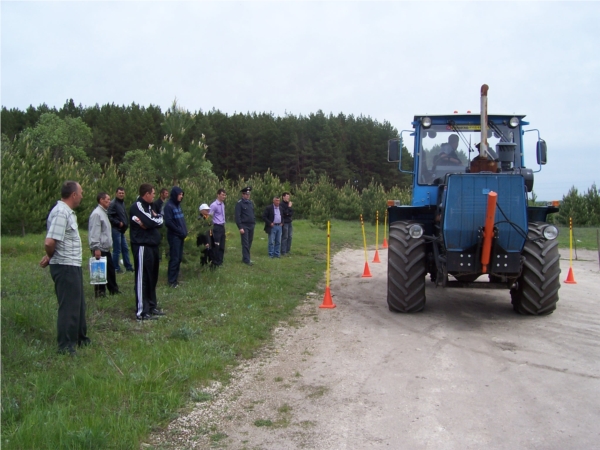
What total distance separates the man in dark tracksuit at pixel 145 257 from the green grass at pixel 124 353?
259 millimetres

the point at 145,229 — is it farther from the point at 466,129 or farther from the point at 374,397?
the point at 466,129

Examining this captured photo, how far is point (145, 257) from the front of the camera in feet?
25.0

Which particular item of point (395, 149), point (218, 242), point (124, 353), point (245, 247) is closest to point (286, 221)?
point (245, 247)

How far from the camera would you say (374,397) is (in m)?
5.05

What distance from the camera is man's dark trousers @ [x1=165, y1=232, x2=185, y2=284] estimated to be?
9.53 metres

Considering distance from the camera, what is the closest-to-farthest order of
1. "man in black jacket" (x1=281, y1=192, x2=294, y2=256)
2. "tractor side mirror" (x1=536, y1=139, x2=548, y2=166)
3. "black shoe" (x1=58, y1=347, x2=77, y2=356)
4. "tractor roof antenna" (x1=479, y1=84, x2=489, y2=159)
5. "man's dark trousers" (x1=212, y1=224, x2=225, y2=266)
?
"black shoe" (x1=58, y1=347, x2=77, y2=356)
"tractor roof antenna" (x1=479, y1=84, x2=489, y2=159)
"tractor side mirror" (x1=536, y1=139, x2=548, y2=166)
"man's dark trousers" (x1=212, y1=224, x2=225, y2=266)
"man in black jacket" (x1=281, y1=192, x2=294, y2=256)

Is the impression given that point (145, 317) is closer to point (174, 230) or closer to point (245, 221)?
point (174, 230)

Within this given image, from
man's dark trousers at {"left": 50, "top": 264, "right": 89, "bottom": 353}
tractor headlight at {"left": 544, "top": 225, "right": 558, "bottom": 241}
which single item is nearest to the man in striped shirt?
man's dark trousers at {"left": 50, "top": 264, "right": 89, "bottom": 353}

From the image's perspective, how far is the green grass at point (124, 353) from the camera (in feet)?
13.5

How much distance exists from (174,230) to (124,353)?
382 cm

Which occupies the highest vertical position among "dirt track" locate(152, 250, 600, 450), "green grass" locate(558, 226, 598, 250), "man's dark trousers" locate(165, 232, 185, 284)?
"man's dark trousers" locate(165, 232, 185, 284)

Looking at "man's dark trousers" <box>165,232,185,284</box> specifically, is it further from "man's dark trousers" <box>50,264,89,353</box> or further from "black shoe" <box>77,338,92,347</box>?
"man's dark trousers" <box>50,264,89,353</box>

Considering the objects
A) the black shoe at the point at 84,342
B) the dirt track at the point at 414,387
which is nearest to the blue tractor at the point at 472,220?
the dirt track at the point at 414,387

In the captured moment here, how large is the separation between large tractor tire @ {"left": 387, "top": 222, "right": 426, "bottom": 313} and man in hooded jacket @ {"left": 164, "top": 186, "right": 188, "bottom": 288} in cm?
361
